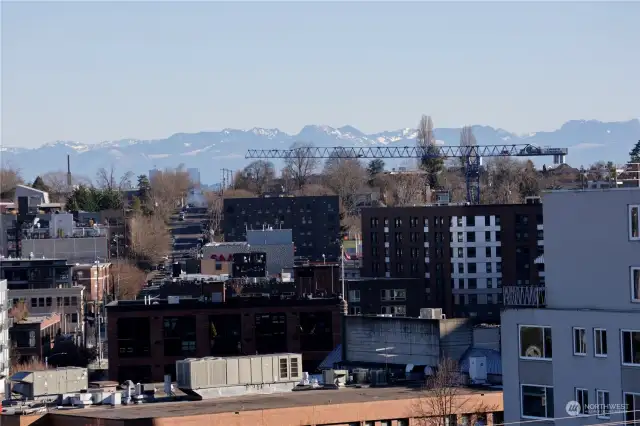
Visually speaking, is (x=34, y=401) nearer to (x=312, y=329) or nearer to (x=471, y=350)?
(x=471, y=350)

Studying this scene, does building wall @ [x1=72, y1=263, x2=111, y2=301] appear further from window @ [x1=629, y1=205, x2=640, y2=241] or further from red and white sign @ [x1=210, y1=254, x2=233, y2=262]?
window @ [x1=629, y1=205, x2=640, y2=241]

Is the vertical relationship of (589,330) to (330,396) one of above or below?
above

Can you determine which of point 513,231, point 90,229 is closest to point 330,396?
point 513,231

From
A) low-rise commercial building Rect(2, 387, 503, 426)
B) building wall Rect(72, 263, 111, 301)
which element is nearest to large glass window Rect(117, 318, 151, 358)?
low-rise commercial building Rect(2, 387, 503, 426)

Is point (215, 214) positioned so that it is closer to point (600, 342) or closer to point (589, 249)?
point (589, 249)

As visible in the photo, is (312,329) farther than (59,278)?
No

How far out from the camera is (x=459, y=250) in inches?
3410

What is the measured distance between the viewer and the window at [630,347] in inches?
791

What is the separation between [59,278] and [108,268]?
1403 centimetres

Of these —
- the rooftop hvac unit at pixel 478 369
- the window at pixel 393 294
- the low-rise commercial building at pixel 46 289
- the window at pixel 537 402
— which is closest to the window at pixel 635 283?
the window at pixel 537 402

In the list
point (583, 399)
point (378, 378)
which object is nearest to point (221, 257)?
point (378, 378)

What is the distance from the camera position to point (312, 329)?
55594 millimetres

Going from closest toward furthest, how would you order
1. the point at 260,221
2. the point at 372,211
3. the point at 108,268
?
the point at 372,211 → the point at 108,268 → the point at 260,221

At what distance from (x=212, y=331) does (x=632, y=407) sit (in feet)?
118
